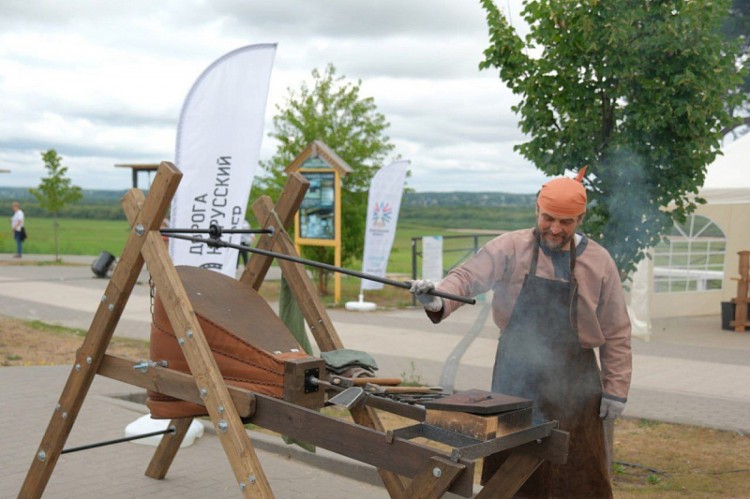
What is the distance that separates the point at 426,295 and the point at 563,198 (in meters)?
0.68

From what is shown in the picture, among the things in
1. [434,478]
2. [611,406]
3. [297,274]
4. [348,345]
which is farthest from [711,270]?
[434,478]

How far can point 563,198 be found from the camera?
321 cm

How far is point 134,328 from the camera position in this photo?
35.8 ft

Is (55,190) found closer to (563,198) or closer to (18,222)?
(18,222)

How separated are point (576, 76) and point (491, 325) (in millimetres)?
7885

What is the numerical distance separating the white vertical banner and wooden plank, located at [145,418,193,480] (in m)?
9.53

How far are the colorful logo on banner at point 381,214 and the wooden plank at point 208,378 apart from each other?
10905 mm

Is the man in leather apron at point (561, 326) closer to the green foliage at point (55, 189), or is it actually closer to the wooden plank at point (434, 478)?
the wooden plank at point (434, 478)

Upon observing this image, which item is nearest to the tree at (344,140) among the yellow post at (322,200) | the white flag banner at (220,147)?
the yellow post at (322,200)

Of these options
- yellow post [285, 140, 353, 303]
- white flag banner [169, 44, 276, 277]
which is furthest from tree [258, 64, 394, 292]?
white flag banner [169, 44, 276, 277]

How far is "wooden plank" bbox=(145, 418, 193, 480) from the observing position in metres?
4.49

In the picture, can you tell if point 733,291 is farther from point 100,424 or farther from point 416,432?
point 416,432

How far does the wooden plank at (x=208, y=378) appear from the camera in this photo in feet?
9.73

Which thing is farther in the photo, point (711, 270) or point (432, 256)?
point (432, 256)
